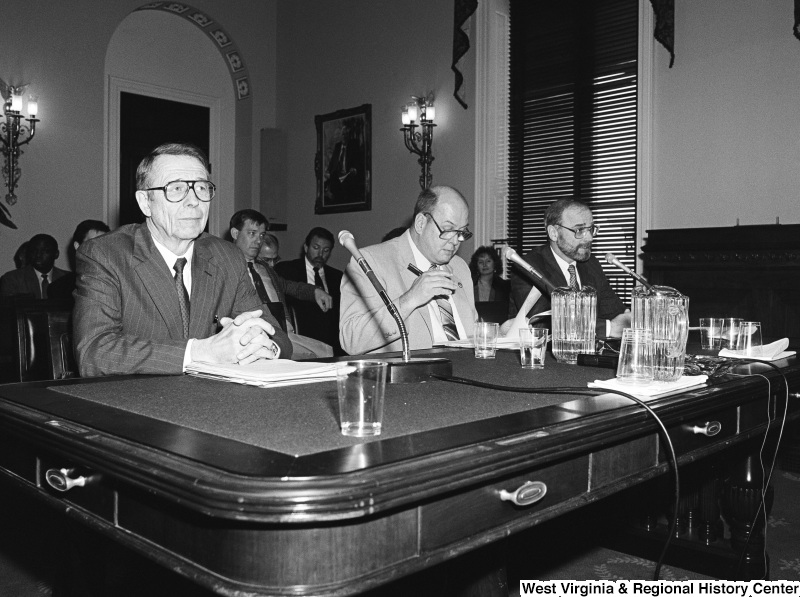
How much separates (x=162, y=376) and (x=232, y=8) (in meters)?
7.18

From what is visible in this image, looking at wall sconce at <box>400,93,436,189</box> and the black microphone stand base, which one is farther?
wall sconce at <box>400,93,436,189</box>

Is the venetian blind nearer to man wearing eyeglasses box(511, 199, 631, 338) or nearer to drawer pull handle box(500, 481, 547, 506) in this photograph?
man wearing eyeglasses box(511, 199, 631, 338)

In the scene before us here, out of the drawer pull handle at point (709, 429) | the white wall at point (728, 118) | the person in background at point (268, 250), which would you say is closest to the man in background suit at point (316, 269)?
the person in background at point (268, 250)

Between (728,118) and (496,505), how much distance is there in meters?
4.86

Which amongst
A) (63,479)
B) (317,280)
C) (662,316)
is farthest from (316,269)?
(63,479)

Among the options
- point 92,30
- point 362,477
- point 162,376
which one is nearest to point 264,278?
point 162,376

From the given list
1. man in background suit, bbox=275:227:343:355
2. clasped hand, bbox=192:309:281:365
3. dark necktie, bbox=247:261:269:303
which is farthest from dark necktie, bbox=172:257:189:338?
man in background suit, bbox=275:227:343:355

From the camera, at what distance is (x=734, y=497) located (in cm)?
245

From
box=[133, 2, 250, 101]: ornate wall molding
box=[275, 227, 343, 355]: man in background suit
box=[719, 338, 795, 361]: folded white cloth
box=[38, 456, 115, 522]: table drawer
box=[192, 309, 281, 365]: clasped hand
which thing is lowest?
box=[38, 456, 115, 522]: table drawer

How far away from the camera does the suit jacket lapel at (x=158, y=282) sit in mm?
2152

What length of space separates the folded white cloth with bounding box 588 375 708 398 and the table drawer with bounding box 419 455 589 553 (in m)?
0.30

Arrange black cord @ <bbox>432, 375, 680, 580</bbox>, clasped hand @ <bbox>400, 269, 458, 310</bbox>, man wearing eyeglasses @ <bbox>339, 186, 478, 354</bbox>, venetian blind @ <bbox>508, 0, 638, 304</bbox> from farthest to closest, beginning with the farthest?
venetian blind @ <bbox>508, 0, 638, 304</bbox> < man wearing eyeglasses @ <bbox>339, 186, 478, 354</bbox> < clasped hand @ <bbox>400, 269, 458, 310</bbox> < black cord @ <bbox>432, 375, 680, 580</bbox>

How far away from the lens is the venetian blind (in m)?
5.94

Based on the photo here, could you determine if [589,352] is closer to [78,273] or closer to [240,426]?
[240,426]
